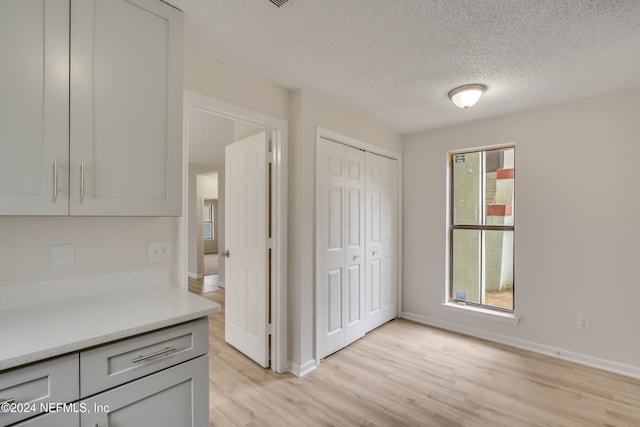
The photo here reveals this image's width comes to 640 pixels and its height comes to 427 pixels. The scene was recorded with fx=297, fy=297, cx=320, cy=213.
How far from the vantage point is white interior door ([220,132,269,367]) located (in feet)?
8.62

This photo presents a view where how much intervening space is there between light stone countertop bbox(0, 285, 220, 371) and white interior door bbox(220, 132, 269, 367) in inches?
42.3

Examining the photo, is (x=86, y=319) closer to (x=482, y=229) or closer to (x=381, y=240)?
(x=381, y=240)

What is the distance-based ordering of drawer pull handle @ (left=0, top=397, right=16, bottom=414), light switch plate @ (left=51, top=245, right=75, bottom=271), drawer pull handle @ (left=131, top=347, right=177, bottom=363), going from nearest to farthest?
drawer pull handle @ (left=0, top=397, right=16, bottom=414) < drawer pull handle @ (left=131, top=347, right=177, bottom=363) < light switch plate @ (left=51, top=245, right=75, bottom=271)

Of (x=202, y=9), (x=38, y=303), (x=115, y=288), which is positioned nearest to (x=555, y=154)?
(x=202, y=9)

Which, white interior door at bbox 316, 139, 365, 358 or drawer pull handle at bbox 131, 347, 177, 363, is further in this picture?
white interior door at bbox 316, 139, 365, 358

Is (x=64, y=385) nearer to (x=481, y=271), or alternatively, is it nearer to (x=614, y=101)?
(x=481, y=271)

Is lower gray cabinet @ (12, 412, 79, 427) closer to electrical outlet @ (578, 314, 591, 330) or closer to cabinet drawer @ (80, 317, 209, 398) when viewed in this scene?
cabinet drawer @ (80, 317, 209, 398)

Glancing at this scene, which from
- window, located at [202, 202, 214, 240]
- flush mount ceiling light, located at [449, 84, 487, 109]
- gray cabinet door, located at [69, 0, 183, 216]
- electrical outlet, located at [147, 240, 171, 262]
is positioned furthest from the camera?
window, located at [202, 202, 214, 240]

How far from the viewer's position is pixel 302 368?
2.52m

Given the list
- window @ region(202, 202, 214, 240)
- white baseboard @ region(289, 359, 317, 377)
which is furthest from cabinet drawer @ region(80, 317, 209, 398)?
window @ region(202, 202, 214, 240)

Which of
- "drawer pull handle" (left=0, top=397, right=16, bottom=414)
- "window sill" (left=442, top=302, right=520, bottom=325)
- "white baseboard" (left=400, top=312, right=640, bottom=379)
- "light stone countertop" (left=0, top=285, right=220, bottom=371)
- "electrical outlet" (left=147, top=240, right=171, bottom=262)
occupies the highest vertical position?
"electrical outlet" (left=147, top=240, right=171, bottom=262)

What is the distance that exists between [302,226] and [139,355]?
1555 millimetres

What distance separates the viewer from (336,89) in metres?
2.60

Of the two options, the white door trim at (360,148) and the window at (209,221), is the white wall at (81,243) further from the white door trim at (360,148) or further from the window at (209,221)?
the window at (209,221)
